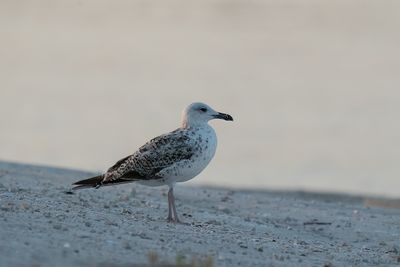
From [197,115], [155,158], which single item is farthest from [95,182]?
[197,115]

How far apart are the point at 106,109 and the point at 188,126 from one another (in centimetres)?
1286

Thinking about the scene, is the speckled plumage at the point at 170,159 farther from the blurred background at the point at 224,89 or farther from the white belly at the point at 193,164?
the blurred background at the point at 224,89

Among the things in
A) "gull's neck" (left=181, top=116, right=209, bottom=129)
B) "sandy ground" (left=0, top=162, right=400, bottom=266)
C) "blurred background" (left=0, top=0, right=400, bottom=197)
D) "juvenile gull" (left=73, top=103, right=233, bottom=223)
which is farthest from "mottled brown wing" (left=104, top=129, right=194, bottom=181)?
"blurred background" (left=0, top=0, right=400, bottom=197)

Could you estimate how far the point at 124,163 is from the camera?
520 inches

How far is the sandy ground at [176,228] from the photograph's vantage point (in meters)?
10.1

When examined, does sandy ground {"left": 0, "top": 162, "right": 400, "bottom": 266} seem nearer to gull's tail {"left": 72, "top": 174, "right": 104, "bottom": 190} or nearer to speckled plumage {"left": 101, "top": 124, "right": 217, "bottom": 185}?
gull's tail {"left": 72, "top": 174, "right": 104, "bottom": 190}

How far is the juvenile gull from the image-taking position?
1290 centimetres

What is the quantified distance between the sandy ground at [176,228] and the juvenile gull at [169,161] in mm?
349

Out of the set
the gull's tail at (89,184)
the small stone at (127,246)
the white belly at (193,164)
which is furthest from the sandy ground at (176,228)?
the white belly at (193,164)

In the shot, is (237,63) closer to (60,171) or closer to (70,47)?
(70,47)

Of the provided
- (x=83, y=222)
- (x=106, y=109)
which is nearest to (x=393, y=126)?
(x=106, y=109)

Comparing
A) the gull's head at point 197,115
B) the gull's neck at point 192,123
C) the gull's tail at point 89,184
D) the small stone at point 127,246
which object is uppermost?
the gull's head at point 197,115

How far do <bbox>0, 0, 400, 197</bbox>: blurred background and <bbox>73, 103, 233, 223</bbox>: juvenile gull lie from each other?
823 centimetres

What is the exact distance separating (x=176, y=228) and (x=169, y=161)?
1.01 metres
